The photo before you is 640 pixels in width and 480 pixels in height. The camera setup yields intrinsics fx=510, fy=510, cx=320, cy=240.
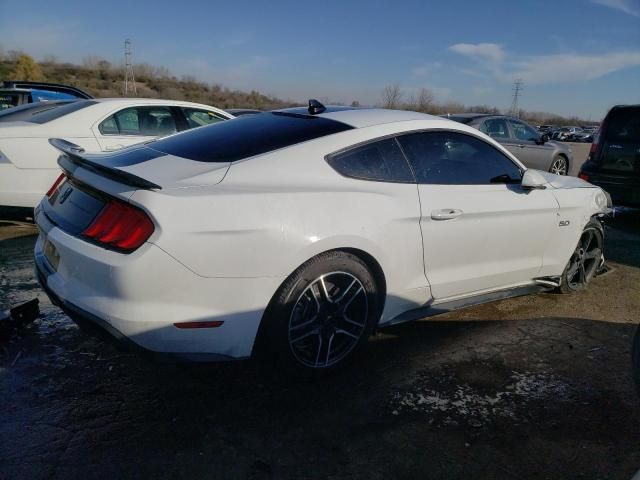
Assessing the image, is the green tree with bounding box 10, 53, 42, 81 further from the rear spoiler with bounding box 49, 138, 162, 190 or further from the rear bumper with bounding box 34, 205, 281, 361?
the rear bumper with bounding box 34, 205, 281, 361

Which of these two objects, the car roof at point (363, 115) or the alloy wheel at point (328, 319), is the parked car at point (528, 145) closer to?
the car roof at point (363, 115)

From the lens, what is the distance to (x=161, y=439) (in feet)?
7.71

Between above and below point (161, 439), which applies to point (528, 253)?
above

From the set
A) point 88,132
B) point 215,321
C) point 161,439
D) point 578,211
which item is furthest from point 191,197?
point 88,132

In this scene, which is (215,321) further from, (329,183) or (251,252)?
(329,183)

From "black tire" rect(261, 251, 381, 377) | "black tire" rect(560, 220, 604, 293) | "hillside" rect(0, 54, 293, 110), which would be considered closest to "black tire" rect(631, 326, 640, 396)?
"black tire" rect(261, 251, 381, 377)

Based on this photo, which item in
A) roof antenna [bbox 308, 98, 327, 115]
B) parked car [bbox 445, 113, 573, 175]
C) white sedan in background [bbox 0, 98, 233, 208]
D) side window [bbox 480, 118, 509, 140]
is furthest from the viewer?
parked car [bbox 445, 113, 573, 175]

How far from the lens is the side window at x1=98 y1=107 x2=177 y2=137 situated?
6151mm

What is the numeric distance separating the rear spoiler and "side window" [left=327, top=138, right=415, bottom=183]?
3.38 ft

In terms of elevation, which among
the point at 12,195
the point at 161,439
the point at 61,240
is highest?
the point at 61,240

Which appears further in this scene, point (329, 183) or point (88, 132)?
point (88, 132)

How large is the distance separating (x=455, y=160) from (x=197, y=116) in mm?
4789

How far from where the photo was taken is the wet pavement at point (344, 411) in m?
2.23

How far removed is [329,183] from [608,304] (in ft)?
9.86
